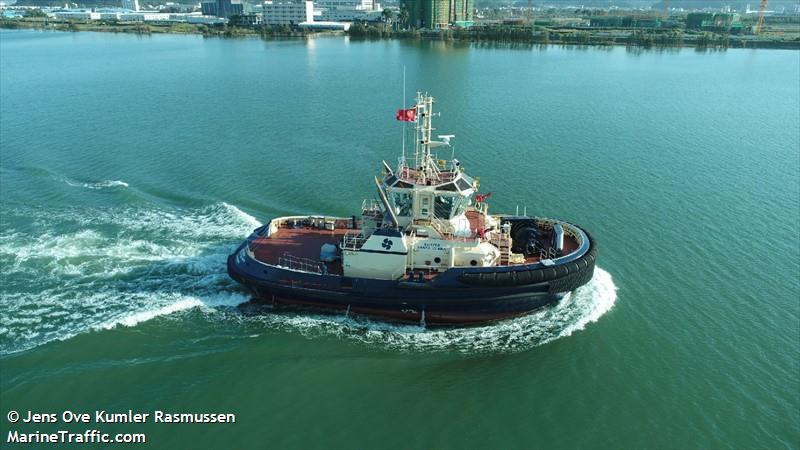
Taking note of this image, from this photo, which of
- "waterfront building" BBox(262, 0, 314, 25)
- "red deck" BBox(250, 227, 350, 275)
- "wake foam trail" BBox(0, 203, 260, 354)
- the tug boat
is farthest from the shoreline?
the tug boat

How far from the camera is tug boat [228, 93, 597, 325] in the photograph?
1501cm

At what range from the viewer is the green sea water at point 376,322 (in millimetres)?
12320

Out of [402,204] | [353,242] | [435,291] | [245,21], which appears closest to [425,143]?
[402,204]

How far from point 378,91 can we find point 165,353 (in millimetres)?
36668

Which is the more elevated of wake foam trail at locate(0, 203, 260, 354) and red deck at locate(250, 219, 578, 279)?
red deck at locate(250, 219, 578, 279)

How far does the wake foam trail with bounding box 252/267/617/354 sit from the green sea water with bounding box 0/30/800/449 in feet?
0.22

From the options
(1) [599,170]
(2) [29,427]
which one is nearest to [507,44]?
(1) [599,170]

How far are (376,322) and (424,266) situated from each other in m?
2.11

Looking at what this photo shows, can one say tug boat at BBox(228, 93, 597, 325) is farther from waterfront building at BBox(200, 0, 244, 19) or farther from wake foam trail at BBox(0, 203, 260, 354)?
waterfront building at BBox(200, 0, 244, 19)

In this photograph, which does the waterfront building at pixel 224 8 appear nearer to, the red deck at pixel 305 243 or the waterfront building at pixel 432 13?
the waterfront building at pixel 432 13

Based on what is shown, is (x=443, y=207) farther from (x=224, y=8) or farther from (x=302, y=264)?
(x=224, y=8)

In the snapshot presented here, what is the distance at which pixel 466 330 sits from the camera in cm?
1529

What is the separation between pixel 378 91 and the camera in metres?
47.2

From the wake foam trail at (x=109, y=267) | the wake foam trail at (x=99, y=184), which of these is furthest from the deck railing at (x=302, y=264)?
the wake foam trail at (x=99, y=184)
